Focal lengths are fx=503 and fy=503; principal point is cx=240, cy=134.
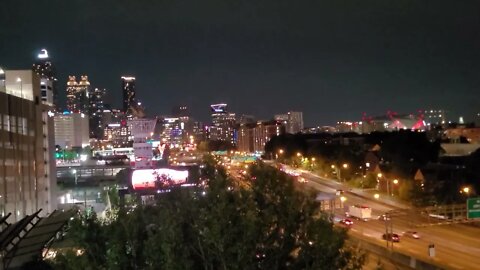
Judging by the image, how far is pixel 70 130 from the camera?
9481 cm

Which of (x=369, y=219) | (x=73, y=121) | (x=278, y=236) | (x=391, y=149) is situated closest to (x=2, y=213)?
(x=278, y=236)

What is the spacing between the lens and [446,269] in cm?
2056

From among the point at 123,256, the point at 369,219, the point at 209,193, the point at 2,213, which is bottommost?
the point at 369,219

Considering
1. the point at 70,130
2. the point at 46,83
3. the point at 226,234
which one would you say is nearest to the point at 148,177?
the point at 46,83

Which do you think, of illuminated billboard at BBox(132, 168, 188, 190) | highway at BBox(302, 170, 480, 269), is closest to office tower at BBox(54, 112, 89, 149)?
illuminated billboard at BBox(132, 168, 188, 190)

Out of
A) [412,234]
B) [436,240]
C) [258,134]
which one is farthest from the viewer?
[258,134]

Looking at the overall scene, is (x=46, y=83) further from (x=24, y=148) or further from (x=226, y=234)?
(x=226, y=234)

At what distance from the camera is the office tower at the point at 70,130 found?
303 feet

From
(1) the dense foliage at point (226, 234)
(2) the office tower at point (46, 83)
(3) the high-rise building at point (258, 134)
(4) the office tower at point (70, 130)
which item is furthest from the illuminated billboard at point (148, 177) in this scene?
(3) the high-rise building at point (258, 134)

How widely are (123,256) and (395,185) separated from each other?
4346 centimetres

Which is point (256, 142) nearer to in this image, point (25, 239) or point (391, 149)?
point (391, 149)

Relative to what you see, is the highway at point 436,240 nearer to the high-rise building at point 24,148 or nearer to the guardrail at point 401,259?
the guardrail at point 401,259

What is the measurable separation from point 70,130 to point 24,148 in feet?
234

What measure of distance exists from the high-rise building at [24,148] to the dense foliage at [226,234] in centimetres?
1724
